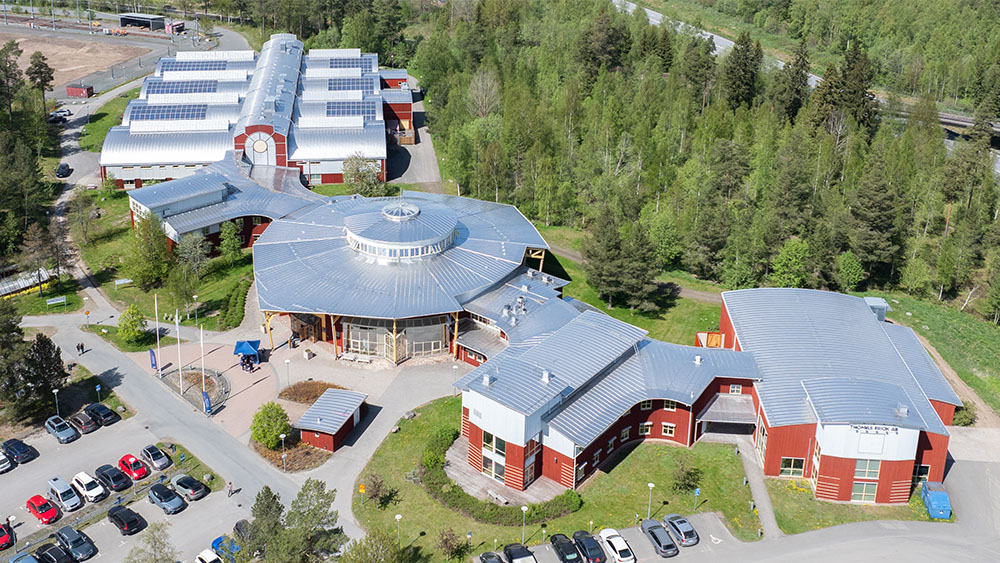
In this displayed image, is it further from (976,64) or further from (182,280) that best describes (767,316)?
(976,64)

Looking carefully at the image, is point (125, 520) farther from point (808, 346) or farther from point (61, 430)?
point (808, 346)

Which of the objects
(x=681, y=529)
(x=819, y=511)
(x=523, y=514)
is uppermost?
(x=523, y=514)

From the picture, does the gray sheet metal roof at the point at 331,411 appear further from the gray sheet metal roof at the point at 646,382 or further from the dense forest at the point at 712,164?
the dense forest at the point at 712,164

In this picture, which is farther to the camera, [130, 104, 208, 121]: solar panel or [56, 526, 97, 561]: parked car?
[130, 104, 208, 121]: solar panel

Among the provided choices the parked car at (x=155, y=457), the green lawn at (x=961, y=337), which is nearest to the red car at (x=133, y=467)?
the parked car at (x=155, y=457)

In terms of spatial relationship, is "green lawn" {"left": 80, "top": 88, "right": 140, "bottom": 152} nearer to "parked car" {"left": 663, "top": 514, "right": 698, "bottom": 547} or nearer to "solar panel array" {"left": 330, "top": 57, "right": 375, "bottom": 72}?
Answer: "solar panel array" {"left": 330, "top": 57, "right": 375, "bottom": 72}

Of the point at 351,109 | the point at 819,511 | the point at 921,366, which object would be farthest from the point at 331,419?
the point at 351,109

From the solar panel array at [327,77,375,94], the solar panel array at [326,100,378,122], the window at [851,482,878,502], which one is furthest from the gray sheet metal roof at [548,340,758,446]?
the solar panel array at [327,77,375,94]
